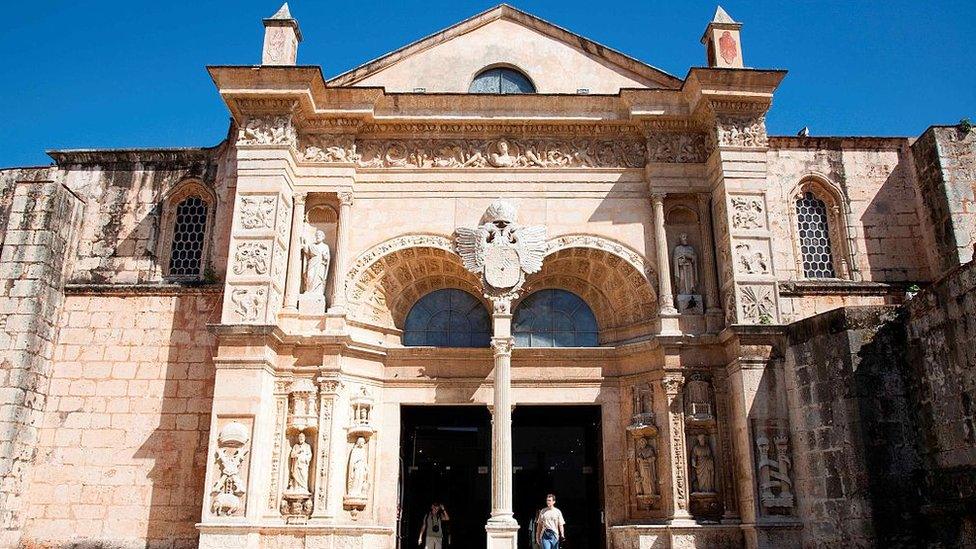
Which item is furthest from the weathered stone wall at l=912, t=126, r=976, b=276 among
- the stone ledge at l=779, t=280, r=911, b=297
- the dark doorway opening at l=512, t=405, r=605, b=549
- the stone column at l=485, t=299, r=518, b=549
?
the stone column at l=485, t=299, r=518, b=549

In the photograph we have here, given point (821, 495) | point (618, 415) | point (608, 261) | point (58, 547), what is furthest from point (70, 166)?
point (821, 495)

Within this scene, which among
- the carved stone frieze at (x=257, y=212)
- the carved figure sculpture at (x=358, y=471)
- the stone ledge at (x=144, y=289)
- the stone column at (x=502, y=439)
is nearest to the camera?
the stone column at (x=502, y=439)

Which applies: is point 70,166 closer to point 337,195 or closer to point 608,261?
point 337,195

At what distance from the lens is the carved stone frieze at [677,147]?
16203 mm

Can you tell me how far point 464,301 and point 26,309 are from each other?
8.51 metres

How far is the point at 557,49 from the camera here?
17469 mm

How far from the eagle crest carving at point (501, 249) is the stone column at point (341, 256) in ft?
Answer: 7.28

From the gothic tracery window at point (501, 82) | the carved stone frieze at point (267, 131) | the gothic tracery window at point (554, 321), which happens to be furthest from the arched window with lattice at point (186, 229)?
the gothic tracery window at point (554, 321)

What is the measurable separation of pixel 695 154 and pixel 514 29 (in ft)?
16.0

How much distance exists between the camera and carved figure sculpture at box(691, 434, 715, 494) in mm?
14250

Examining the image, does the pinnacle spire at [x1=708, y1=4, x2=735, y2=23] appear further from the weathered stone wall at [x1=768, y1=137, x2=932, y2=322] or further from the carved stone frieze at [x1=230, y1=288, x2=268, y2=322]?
the carved stone frieze at [x1=230, y1=288, x2=268, y2=322]

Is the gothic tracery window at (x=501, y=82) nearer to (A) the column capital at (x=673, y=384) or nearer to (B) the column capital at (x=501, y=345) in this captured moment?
(B) the column capital at (x=501, y=345)

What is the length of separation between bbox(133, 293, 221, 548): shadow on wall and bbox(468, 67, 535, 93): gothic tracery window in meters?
7.04

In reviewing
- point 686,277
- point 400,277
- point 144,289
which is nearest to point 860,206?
point 686,277
